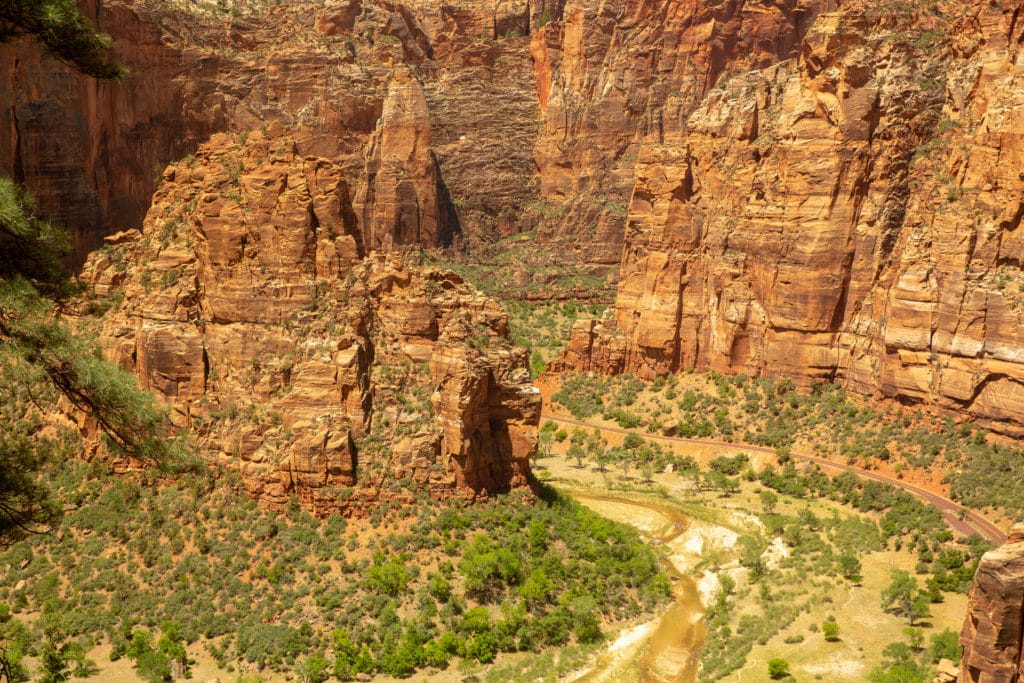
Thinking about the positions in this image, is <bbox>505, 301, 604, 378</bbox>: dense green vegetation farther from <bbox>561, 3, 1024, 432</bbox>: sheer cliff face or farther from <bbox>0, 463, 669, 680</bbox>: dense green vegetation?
<bbox>0, 463, 669, 680</bbox>: dense green vegetation

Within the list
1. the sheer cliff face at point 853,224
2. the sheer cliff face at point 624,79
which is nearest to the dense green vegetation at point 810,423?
the sheer cliff face at point 853,224

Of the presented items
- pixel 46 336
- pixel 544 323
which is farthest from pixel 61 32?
pixel 544 323

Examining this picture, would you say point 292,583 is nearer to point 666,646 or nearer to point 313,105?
point 666,646

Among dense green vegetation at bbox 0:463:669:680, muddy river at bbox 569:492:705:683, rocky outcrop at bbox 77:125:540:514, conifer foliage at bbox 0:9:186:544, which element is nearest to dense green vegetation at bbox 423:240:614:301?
muddy river at bbox 569:492:705:683

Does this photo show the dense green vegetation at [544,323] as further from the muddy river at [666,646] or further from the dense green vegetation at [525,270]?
the muddy river at [666,646]

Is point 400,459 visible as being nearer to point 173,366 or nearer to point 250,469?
point 250,469
